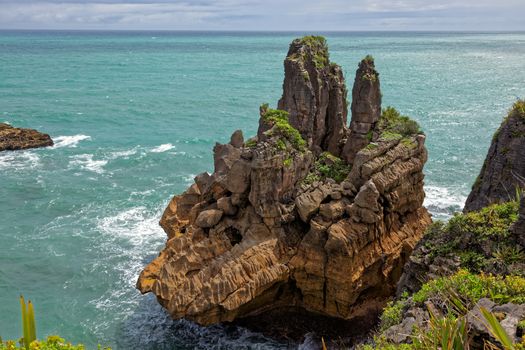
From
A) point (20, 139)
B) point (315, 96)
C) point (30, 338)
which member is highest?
point (315, 96)

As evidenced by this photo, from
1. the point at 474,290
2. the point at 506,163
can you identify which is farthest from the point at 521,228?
the point at 506,163

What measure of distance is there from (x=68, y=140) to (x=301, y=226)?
1700 inches

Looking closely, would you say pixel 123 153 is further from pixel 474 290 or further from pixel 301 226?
pixel 474 290

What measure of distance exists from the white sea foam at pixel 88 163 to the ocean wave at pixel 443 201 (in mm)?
29993

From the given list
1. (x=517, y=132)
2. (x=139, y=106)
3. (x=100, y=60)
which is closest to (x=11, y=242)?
(x=517, y=132)

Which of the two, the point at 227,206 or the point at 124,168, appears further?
the point at 124,168

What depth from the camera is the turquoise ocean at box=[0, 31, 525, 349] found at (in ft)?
90.4

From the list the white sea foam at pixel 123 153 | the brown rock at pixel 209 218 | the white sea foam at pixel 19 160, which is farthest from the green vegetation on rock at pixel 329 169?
the white sea foam at pixel 19 160

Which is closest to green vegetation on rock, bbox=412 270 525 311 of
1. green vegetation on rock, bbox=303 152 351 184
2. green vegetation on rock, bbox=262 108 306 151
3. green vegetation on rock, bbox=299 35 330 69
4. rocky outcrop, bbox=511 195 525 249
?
rocky outcrop, bbox=511 195 525 249

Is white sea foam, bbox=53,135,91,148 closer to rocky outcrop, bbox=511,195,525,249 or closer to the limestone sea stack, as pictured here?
the limestone sea stack

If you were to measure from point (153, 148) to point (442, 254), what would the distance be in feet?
135

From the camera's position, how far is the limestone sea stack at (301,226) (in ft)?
76.8

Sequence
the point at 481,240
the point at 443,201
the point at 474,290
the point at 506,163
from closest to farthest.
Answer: the point at 474,290, the point at 481,240, the point at 506,163, the point at 443,201

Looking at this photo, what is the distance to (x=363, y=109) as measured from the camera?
27.9 m
